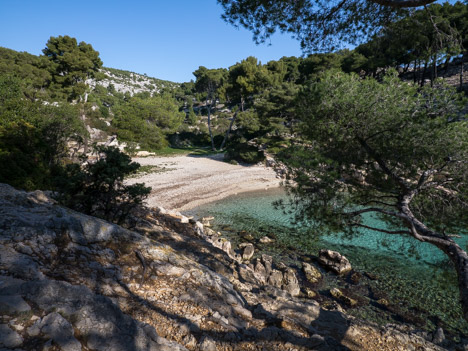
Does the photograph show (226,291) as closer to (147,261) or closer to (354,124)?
(147,261)

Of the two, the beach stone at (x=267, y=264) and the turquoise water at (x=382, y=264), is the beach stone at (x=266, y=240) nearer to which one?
the turquoise water at (x=382, y=264)

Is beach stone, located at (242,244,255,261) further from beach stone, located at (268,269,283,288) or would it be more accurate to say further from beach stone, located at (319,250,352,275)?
beach stone, located at (319,250,352,275)

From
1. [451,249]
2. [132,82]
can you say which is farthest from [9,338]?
[132,82]

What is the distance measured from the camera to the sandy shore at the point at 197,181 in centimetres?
1780

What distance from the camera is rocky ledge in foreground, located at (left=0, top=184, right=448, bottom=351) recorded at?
240 centimetres

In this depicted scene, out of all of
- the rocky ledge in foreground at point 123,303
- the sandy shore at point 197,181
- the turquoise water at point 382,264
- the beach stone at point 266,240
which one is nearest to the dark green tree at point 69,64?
the sandy shore at point 197,181

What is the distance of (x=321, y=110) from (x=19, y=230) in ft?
24.1

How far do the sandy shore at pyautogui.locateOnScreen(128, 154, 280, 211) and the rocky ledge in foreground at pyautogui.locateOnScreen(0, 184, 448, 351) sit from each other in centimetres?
1186

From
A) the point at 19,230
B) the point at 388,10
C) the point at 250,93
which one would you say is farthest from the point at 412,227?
the point at 250,93

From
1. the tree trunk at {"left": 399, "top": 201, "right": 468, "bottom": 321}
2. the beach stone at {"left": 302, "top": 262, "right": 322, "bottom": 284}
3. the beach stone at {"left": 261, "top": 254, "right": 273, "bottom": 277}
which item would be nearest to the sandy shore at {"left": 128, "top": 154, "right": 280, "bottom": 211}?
the beach stone at {"left": 261, "top": 254, "right": 273, "bottom": 277}

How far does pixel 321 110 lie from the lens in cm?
681

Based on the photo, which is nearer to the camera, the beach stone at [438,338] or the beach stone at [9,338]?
the beach stone at [9,338]

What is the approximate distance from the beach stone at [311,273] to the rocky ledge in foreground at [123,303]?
4.19 meters

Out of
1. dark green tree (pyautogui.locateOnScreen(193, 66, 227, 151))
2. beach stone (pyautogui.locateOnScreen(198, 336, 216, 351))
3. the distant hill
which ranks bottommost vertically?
beach stone (pyautogui.locateOnScreen(198, 336, 216, 351))
